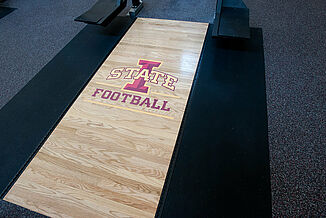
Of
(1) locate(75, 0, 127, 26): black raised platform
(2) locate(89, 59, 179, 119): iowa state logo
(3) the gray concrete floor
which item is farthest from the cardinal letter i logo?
(3) the gray concrete floor

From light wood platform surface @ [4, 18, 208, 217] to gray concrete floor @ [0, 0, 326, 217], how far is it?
0.29 meters

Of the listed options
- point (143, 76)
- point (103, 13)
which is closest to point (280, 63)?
point (143, 76)

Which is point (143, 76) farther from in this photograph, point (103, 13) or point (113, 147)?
point (103, 13)

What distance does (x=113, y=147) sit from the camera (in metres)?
1.71

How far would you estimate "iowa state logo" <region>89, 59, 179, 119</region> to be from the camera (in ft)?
6.55

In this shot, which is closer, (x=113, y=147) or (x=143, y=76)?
(x=113, y=147)

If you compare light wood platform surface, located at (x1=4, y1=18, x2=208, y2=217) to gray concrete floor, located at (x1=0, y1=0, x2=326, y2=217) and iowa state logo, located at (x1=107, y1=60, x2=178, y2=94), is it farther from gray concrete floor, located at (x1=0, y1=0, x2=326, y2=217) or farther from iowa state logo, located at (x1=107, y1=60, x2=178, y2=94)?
gray concrete floor, located at (x1=0, y1=0, x2=326, y2=217)

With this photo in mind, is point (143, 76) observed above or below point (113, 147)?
above

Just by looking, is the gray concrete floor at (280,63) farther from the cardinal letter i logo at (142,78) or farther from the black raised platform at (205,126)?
the cardinal letter i logo at (142,78)

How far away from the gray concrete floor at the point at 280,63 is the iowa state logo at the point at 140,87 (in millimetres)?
970

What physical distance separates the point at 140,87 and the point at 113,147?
2.35 ft

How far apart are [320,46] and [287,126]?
1424mm

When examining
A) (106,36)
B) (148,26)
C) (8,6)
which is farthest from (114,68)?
(8,6)

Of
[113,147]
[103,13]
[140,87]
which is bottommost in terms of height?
[113,147]
